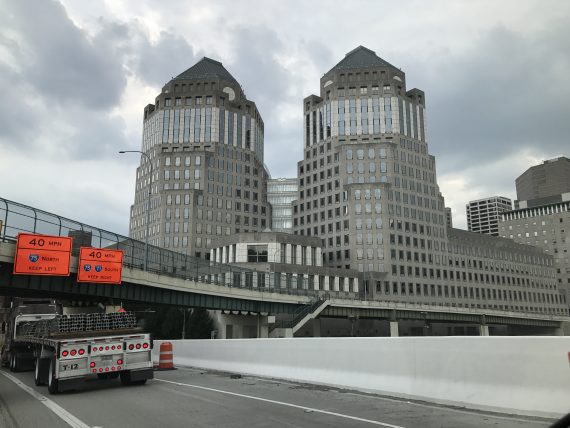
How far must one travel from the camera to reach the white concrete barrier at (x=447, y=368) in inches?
373

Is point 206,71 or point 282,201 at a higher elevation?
point 206,71

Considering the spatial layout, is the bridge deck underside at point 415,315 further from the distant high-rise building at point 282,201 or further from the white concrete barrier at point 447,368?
the distant high-rise building at point 282,201

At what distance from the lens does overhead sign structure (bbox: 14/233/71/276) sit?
25.2m

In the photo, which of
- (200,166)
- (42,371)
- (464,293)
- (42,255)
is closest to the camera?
(42,371)

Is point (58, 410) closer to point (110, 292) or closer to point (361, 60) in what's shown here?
point (110, 292)

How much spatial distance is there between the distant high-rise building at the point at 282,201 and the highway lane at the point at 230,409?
140 meters

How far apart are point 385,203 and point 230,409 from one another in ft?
385

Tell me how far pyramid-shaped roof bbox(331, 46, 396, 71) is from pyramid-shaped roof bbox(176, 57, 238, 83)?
110ft

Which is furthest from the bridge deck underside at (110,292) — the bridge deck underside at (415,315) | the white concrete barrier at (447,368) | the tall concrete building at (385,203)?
the tall concrete building at (385,203)

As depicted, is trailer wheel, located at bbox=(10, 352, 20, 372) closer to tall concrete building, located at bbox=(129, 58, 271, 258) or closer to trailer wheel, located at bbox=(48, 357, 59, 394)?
trailer wheel, located at bbox=(48, 357, 59, 394)

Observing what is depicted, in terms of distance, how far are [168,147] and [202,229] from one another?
2599 centimetres

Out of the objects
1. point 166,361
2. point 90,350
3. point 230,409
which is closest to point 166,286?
point 166,361

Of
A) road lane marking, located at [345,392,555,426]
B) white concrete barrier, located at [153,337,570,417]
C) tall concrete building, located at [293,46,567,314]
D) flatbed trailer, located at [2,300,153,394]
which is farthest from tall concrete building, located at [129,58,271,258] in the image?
road lane marking, located at [345,392,555,426]

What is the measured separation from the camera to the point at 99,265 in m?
30.2
